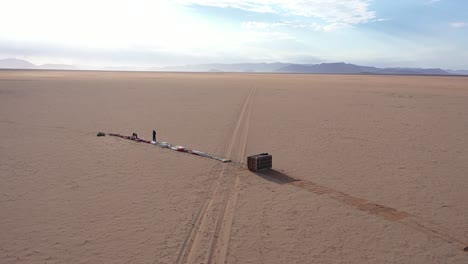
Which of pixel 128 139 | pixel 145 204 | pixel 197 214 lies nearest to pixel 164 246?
pixel 197 214

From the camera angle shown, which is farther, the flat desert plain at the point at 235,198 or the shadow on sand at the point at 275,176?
the shadow on sand at the point at 275,176

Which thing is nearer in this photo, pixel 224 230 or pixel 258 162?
pixel 224 230

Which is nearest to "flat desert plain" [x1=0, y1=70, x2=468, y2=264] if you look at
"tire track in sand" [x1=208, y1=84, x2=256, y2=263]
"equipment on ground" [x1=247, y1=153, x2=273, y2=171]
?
"tire track in sand" [x1=208, y1=84, x2=256, y2=263]

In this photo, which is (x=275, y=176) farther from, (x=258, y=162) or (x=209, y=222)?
(x=209, y=222)

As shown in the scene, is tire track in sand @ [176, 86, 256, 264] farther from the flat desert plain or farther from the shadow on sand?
the shadow on sand

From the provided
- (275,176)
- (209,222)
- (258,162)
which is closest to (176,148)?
(258,162)

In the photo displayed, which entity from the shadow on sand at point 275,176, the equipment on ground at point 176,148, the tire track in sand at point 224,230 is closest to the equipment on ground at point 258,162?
the shadow on sand at point 275,176

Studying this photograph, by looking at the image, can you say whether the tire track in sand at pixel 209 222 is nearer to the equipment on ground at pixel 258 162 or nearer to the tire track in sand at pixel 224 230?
the tire track in sand at pixel 224 230

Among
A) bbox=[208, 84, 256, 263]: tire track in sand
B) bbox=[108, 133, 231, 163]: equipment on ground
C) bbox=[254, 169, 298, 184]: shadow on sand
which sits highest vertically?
bbox=[108, 133, 231, 163]: equipment on ground

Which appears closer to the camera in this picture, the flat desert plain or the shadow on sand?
the flat desert plain

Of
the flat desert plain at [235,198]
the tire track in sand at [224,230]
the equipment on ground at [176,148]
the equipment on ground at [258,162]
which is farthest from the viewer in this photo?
the equipment on ground at [176,148]
